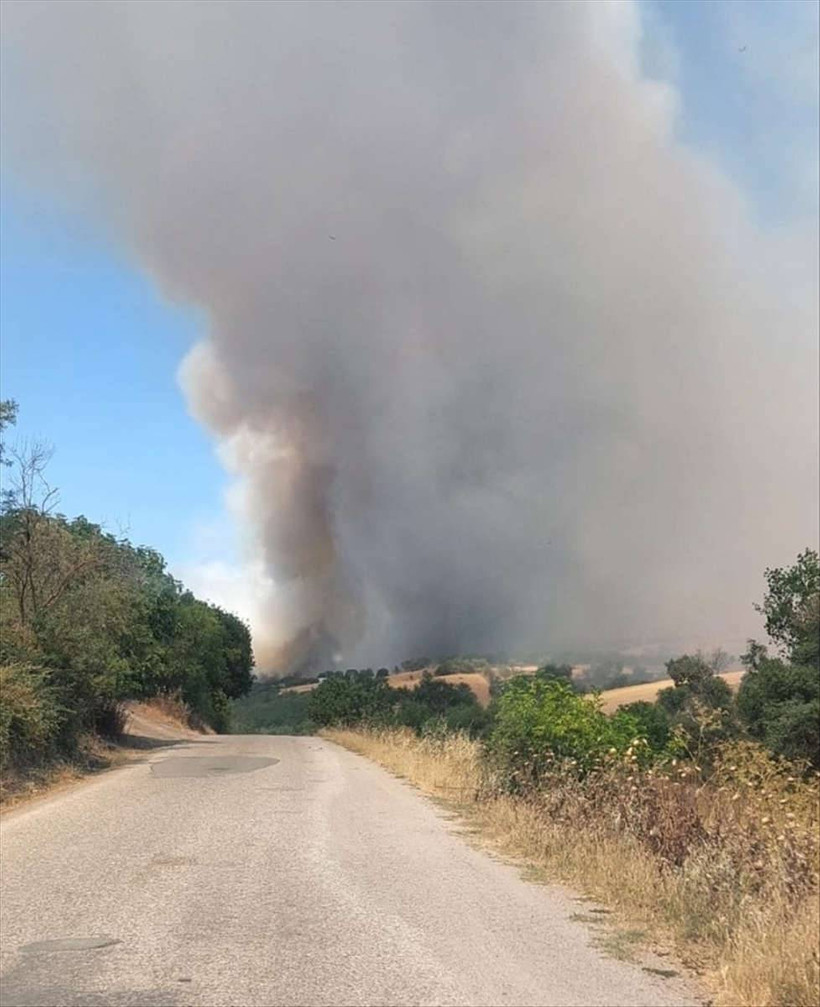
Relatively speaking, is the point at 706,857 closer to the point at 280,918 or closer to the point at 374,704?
the point at 280,918

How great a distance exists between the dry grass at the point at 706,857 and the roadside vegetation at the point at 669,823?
12 mm

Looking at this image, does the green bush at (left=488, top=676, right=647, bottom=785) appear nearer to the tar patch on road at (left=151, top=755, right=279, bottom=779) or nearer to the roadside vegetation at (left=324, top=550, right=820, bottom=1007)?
the roadside vegetation at (left=324, top=550, right=820, bottom=1007)

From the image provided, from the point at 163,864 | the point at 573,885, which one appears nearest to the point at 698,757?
the point at 573,885

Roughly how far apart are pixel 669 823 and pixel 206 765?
12.5 m

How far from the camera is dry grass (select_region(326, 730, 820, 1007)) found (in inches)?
197

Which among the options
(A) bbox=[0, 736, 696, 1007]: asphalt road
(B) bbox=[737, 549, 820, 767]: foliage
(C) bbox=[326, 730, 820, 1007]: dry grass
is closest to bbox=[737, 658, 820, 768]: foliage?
(B) bbox=[737, 549, 820, 767]: foliage

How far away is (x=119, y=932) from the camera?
19.8ft

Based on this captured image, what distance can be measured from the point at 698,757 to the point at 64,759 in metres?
12.0

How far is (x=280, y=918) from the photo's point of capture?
21.0ft

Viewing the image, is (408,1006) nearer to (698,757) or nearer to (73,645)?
(698,757)

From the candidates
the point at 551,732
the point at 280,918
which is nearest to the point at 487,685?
the point at 551,732

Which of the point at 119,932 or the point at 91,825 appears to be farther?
the point at 91,825

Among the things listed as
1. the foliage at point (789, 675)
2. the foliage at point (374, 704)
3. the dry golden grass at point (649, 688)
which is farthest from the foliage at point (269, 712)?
the foliage at point (789, 675)

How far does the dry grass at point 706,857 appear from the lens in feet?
16.5
